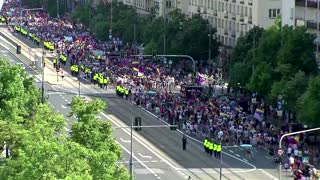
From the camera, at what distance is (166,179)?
4633 inches

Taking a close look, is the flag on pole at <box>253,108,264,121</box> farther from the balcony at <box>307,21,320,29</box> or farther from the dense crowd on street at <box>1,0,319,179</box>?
the balcony at <box>307,21,320,29</box>

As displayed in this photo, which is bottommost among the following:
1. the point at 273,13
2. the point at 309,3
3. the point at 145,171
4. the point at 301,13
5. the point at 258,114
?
the point at 145,171

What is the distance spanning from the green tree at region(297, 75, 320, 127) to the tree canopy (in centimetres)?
1952

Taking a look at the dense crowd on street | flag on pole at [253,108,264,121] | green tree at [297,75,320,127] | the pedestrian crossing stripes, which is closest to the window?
the dense crowd on street

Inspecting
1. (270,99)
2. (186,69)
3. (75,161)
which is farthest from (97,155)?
(186,69)

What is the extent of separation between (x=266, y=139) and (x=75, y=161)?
45.4m

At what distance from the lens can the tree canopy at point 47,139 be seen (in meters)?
84.2

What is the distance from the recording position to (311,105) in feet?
422

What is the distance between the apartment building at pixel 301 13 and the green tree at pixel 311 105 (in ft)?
72.2

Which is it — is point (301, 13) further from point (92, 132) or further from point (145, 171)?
point (92, 132)

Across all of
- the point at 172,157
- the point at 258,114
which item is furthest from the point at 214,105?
the point at 172,157

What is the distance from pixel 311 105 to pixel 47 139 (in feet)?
116

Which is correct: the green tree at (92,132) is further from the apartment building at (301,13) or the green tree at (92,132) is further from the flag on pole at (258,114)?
the apartment building at (301,13)

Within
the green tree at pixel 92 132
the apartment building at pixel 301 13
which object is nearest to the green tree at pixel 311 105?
the apartment building at pixel 301 13
